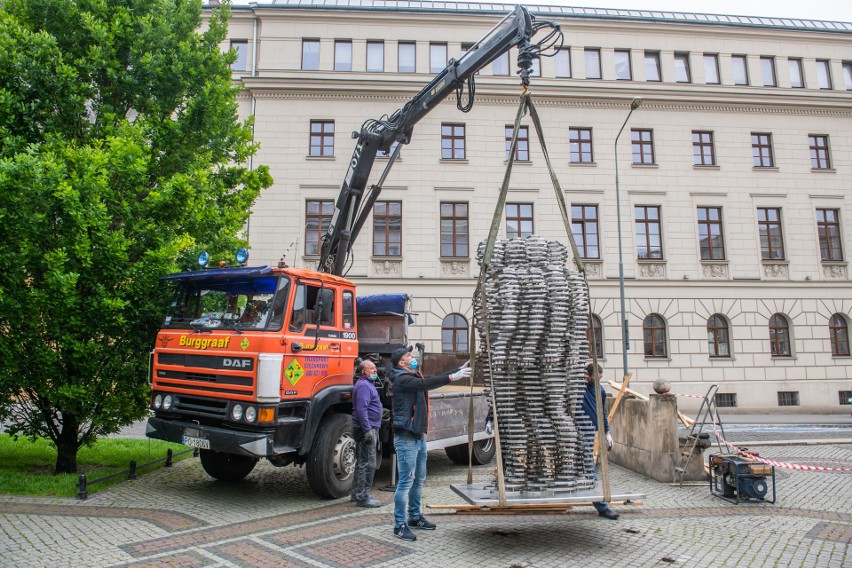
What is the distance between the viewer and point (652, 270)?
23.0 metres

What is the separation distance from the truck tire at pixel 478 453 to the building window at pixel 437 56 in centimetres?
1818

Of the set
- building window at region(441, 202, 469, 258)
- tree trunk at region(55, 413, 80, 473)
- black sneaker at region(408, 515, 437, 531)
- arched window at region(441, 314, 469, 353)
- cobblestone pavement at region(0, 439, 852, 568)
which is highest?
building window at region(441, 202, 469, 258)

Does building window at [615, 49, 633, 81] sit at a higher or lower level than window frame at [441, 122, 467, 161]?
higher

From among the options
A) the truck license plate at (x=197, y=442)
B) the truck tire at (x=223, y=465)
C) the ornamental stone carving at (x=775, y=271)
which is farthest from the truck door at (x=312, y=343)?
the ornamental stone carving at (x=775, y=271)

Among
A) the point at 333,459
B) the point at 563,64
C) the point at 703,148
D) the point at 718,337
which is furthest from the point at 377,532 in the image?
the point at 703,148

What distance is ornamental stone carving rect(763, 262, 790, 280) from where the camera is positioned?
23.5 m

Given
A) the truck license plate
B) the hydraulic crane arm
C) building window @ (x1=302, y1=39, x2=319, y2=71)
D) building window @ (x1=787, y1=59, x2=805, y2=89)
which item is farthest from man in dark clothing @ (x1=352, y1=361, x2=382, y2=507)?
building window @ (x1=787, y1=59, x2=805, y2=89)

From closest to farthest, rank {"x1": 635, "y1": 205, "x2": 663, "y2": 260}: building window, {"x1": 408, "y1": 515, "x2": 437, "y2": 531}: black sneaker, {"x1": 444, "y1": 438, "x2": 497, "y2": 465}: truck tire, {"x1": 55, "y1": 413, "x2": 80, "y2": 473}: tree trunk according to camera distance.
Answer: {"x1": 408, "y1": 515, "x2": 437, "y2": 531}: black sneaker < {"x1": 55, "y1": 413, "x2": 80, "y2": 473}: tree trunk < {"x1": 444, "y1": 438, "x2": 497, "y2": 465}: truck tire < {"x1": 635, "y1": 205, "x2": 663, "y2": 260}: building window

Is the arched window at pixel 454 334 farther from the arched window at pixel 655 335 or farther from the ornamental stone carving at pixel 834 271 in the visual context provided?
the ornamental stone carving at pixel 834 271

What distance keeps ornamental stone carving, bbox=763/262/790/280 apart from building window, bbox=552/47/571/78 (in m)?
11.8

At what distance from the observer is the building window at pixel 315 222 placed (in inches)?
876

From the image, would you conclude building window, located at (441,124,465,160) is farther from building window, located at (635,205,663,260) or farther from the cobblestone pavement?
the cobblestone pavement

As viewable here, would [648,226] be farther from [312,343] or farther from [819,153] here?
[312,343]

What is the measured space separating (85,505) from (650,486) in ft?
26.0
